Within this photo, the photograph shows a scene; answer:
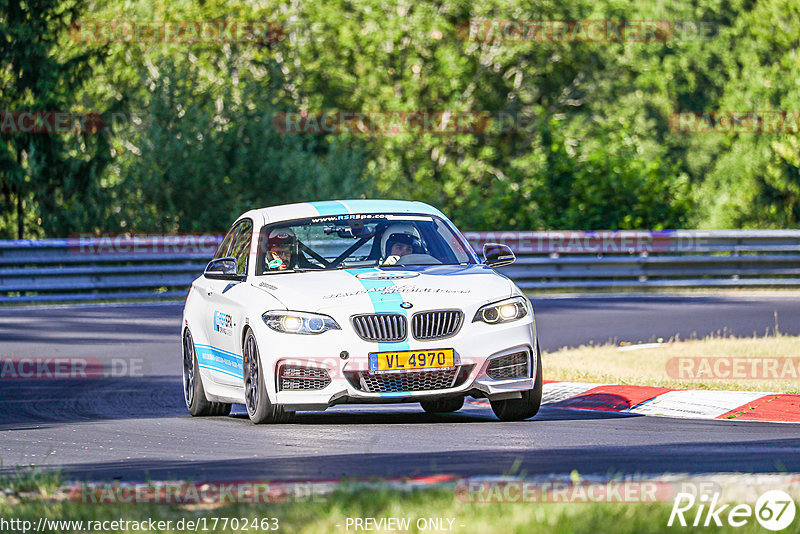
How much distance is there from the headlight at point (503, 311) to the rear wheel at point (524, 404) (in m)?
0.27

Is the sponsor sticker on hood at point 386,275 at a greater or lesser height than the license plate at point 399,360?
greater

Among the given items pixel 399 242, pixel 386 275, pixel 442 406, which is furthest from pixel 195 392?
pixel 386 275

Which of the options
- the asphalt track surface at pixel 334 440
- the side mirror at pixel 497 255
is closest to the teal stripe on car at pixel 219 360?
the asphalt track surface at pixel 334 440

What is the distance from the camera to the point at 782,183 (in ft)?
154

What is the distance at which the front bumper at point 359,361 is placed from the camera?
9.98 meters

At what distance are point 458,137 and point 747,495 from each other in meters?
43.9

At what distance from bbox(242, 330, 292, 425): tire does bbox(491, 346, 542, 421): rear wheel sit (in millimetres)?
1566

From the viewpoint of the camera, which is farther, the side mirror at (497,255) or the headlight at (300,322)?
the side mirror at (497,255)

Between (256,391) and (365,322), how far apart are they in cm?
107

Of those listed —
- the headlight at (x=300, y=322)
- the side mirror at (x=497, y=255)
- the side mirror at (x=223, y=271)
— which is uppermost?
the side mirror at (x=497, y=255)

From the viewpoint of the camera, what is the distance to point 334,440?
9406 millimetres

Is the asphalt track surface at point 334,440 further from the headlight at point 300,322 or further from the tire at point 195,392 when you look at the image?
the headlight at point 300,322

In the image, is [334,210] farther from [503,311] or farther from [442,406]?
[503,311]

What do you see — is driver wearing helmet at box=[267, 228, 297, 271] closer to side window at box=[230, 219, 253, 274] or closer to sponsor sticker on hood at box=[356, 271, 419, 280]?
side window at box=[230, 219, 253, 274]
